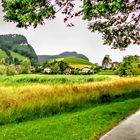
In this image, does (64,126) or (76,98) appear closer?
(64,126)

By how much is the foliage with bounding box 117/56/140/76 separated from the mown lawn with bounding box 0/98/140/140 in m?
75.4

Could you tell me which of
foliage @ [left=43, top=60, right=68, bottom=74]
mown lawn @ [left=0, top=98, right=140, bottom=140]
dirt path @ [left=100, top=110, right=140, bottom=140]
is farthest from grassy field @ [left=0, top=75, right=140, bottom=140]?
foliage @ [left=43, top=60, right=68, bottom=74]

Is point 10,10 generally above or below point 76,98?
above

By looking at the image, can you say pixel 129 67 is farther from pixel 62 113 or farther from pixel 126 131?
pixel 126 131

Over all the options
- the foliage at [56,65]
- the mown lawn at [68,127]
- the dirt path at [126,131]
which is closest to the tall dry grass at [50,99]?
the mown lawn at [68,127]

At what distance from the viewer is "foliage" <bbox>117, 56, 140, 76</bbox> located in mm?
94438

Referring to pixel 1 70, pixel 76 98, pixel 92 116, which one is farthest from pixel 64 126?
pixel 1 70

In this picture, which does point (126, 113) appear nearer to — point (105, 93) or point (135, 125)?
point (135, 125)

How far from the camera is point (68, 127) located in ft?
51.1

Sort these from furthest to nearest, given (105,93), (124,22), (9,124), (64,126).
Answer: (105,93) < (124,22) < (9,124) < (64,126)

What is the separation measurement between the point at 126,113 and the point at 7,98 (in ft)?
20.4

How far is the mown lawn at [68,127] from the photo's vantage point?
14000 mm

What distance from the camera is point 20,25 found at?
13.4 m

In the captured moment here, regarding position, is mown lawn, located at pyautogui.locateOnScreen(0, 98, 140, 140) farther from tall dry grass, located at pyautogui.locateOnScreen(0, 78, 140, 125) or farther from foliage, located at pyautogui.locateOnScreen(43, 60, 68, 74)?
foliage, located at pyautogui.locateOnScreen(43, 60, 68, 74)
